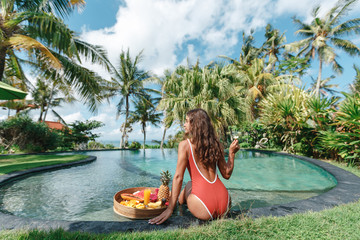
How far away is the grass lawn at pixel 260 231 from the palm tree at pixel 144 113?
17846mm

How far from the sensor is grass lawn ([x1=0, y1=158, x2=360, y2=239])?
1.47 m

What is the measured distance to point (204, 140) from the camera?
1824 mm

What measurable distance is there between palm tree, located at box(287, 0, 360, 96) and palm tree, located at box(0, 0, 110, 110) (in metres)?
21.1

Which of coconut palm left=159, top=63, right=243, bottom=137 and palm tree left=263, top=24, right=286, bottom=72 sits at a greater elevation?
palm tree left=263, top=24, right=286, bottom=72

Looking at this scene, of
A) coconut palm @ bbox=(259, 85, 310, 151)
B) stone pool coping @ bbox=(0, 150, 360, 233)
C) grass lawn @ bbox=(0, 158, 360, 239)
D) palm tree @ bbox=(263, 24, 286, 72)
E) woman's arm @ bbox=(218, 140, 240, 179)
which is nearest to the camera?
grass lawn @ bbox=(0, 158, 360, 239)

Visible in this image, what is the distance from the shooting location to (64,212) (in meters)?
2.65

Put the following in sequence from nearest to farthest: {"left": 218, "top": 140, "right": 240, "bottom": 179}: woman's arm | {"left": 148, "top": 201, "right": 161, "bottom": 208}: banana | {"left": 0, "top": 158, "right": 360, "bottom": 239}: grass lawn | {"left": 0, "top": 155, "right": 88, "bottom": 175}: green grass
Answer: {"left": 0, "top": 158, "right": 360, "bottom": 239}: grass lawn < {"left": 218, "top": 140, "right": 240, "bottom": 179}: woman's arm < {"left": 148, "top": 201, "right": 161, "bottom": 208}: banana < {"left": 0, "top": 155, "right": 88, "bottom": 175}: green grass

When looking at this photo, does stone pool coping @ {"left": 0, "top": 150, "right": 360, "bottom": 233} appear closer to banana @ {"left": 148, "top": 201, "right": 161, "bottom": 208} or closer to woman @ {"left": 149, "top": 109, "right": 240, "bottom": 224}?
woman @ {"left": 149, "top": 109, "right": 240, "bottom": 224}

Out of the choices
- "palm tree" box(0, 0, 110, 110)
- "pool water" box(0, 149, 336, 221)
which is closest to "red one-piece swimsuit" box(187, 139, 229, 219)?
"pool water" box(0, 149, 336, 221)

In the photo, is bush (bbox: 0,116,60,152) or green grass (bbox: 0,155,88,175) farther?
bush (bbox: 0,116,60,152)

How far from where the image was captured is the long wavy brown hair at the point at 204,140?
1824mm

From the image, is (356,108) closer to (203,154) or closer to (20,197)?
(203,154)

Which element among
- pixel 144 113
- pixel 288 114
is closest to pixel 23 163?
pixel 288 114

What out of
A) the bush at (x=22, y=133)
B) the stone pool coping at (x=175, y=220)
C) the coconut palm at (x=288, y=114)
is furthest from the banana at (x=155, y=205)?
the bush at (x=22, y=133)
